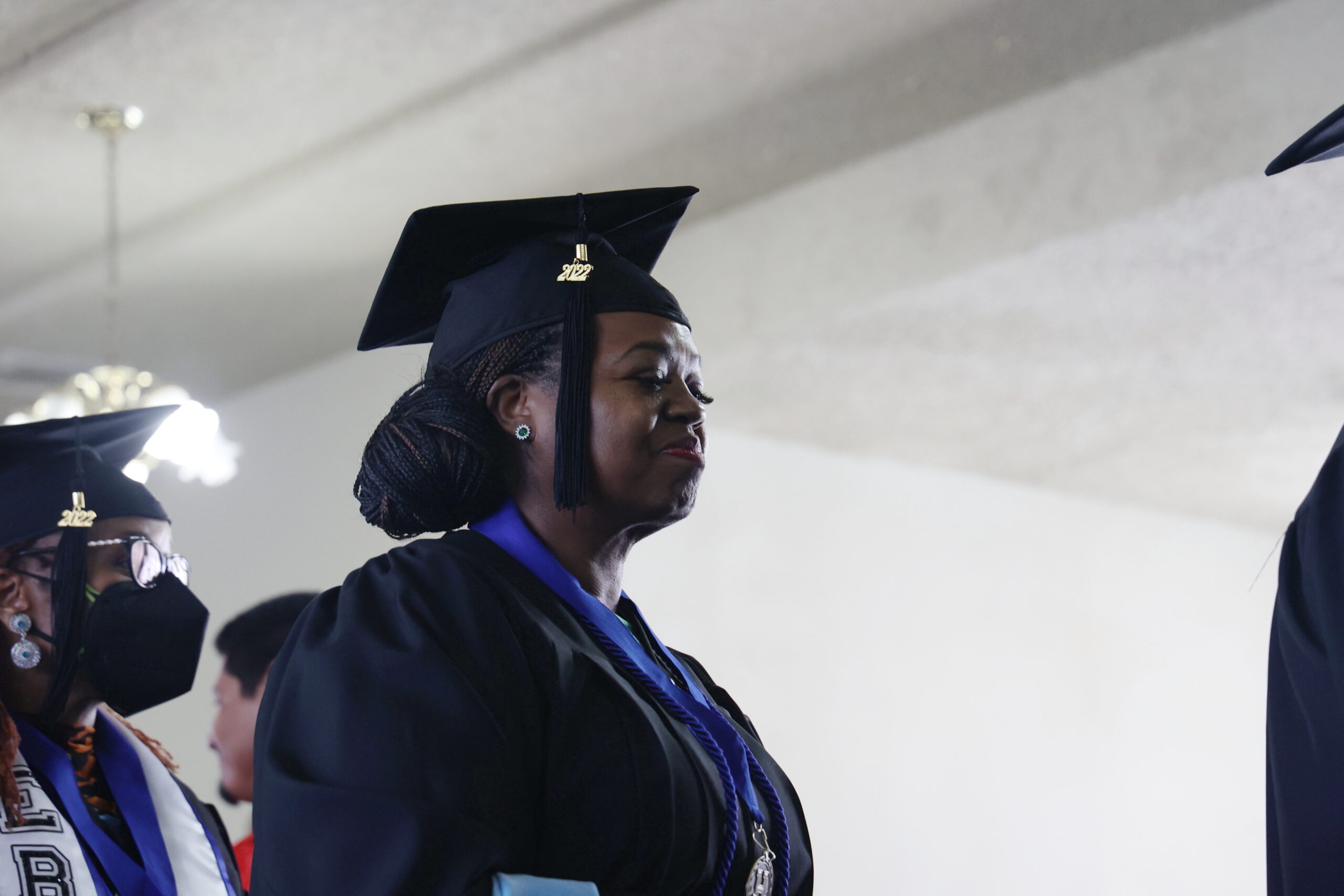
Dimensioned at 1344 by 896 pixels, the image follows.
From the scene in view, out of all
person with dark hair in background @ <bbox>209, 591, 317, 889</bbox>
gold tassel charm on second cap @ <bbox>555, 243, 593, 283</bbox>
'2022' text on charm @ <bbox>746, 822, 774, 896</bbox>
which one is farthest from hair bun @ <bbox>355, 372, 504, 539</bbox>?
person with dark hair in background @ <bbox>209, 591, 317, 889</bbox>

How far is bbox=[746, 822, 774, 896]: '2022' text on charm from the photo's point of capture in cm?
134

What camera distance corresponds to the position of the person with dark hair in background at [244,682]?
2.93 m

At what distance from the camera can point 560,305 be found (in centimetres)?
152

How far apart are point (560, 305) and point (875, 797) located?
455 cm

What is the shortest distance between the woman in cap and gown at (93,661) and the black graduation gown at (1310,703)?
1599mm

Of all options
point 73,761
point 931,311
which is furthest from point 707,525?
point 73,761

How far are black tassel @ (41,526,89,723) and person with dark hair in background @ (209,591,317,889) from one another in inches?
29.2

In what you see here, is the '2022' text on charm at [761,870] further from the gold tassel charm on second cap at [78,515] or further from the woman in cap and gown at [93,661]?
the gold tassel charm on second cap at [78,515]

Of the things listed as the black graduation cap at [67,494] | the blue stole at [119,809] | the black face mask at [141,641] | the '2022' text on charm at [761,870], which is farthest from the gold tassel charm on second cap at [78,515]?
the '2022' text on charm at [761,870]

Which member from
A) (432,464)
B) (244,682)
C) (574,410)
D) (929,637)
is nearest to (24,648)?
(244,682)

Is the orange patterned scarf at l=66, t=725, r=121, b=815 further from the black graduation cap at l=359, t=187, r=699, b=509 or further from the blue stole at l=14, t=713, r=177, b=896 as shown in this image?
the black graduation cap at l=359, t=187, r=699, b=509

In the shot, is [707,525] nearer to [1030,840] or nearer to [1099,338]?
[1099,338]

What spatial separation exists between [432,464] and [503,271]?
262 millimetres

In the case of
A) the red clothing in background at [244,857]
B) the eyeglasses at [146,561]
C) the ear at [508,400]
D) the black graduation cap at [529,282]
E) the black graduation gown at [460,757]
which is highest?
the black graduation cap at [529,282]
